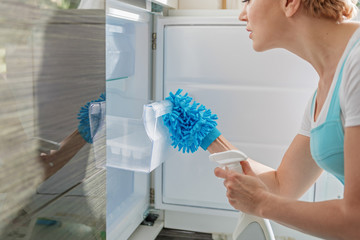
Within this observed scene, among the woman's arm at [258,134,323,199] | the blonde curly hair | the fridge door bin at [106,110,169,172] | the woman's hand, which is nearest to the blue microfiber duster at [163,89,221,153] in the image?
the fridge door bin at [106,110,169,172]

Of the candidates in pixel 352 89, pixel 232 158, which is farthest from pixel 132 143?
pixel 352 89

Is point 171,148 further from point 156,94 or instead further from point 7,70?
point 7,70

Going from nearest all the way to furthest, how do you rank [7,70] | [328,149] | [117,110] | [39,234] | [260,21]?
[7,70], [39,234], [328,149], [260,21], [117,110]

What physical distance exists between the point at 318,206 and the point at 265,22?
453mm

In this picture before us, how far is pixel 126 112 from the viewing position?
4.56 ft

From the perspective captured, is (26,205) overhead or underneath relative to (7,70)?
underneath

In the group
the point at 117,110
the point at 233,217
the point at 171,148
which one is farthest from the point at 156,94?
the point at 233,217

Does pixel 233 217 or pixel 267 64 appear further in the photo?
pixel 233 217

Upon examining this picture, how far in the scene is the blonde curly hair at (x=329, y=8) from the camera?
885 millimetres

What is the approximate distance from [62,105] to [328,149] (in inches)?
22.0

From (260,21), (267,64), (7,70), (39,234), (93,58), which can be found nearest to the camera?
(7,70)

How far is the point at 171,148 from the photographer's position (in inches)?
66.3

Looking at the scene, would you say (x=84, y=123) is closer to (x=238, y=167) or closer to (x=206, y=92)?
(x=238, y=167)

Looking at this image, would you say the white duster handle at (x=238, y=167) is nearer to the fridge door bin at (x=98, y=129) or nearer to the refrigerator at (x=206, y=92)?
the fridge door bin at (x=98, y=129)
